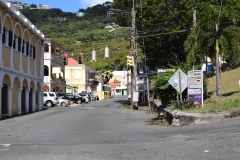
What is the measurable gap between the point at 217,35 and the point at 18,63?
46.8 ft

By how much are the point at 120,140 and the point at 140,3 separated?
26975 mm

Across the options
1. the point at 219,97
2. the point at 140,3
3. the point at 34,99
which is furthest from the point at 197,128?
the point at 140,3

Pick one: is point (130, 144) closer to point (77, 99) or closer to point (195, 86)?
point (195, 86)

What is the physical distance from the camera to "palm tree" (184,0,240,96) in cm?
2314

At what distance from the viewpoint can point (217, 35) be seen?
24.2 meters

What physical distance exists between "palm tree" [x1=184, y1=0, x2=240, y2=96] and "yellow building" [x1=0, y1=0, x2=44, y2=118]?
38.6ft

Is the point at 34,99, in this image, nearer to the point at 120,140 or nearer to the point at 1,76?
the point at 1,76

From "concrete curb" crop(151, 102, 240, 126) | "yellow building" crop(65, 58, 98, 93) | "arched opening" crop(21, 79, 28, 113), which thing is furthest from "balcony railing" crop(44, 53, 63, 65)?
"concrete curb" crop(151, 102, 240, 126)

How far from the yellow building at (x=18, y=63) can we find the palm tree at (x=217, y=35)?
11.8 metres

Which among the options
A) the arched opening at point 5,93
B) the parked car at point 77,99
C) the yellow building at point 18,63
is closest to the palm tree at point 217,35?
the yellow building at point 18,63

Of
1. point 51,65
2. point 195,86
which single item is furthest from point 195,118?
point 51,65

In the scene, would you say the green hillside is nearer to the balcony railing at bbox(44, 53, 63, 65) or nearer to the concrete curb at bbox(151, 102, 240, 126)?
the balcony railing at bbox(44, 53, 63, 65)

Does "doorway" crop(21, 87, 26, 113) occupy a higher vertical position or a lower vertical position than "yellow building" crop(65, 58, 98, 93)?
lower

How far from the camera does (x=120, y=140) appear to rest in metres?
13.0
